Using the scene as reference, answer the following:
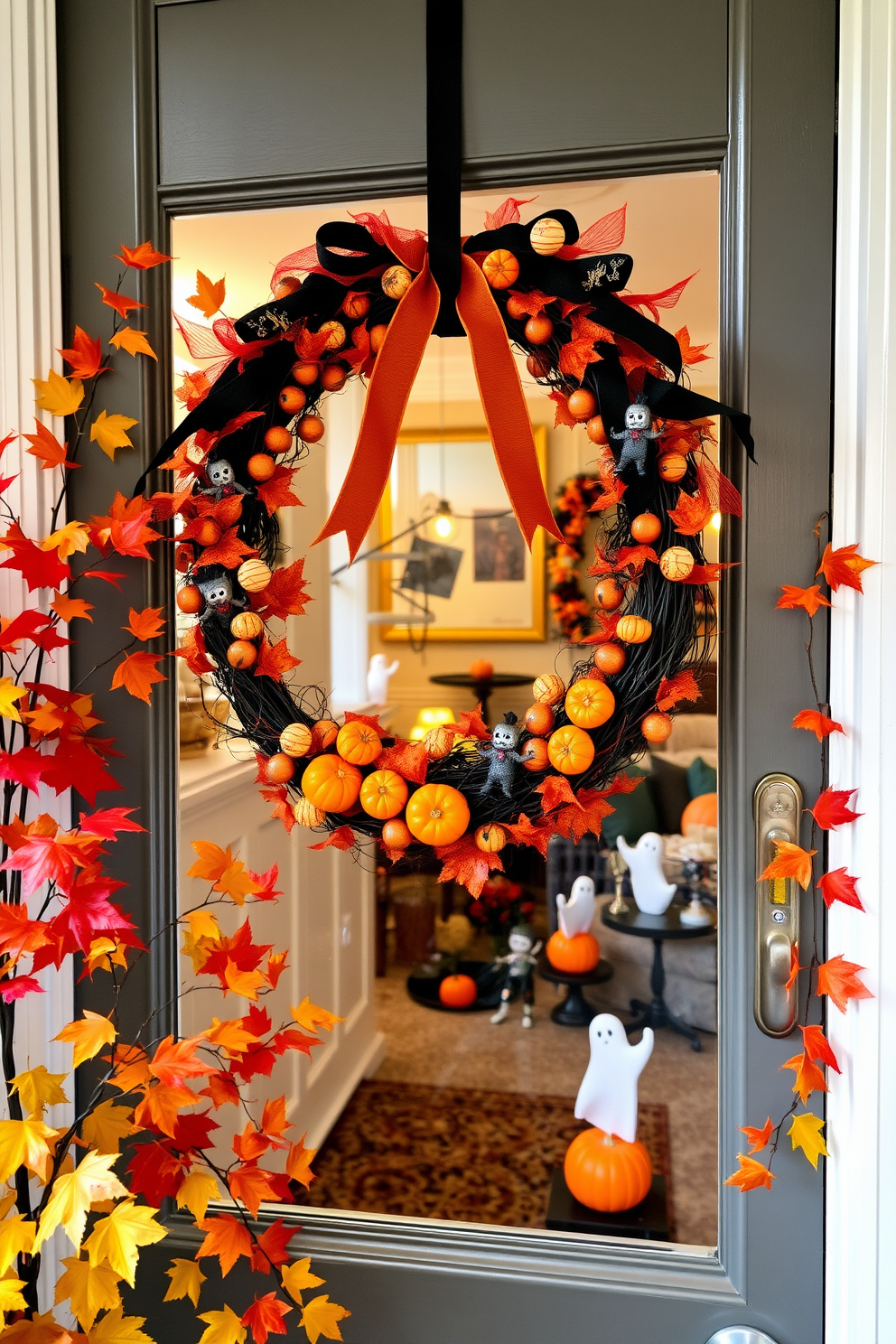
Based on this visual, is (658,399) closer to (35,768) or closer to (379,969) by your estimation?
(35,768)

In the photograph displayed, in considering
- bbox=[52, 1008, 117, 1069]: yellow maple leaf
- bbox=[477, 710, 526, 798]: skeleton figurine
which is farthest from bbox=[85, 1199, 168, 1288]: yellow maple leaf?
bbox=[477, 710, 526, 798]: skeleton figurine

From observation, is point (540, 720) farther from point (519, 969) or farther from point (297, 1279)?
point (519, 969)

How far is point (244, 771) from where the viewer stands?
1.49 meters

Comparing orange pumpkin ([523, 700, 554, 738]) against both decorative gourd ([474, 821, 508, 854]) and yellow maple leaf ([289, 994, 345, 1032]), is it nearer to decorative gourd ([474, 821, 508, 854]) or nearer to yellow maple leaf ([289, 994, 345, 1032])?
decorative gourd ([474, 821, 508, 854])

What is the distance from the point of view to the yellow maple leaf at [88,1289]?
Result: 2.79ft

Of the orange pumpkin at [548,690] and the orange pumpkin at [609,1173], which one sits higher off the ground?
the orange pumpkin at [548,690]

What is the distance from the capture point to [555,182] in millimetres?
1040

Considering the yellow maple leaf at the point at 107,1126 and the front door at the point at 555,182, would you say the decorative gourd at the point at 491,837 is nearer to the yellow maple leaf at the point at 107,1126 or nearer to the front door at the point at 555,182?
the front door at the point at 555,182

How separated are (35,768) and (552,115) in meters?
0.89

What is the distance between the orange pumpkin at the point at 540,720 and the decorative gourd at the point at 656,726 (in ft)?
0.31

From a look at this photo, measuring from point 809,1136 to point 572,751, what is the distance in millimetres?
487

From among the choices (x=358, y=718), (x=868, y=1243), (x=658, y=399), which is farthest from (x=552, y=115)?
(x=868, y=1243)

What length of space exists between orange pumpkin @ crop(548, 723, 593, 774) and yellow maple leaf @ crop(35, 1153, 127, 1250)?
0.54m

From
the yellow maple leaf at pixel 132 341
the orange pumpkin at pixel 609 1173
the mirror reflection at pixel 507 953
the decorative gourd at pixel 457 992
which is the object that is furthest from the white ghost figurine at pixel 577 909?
the yellow maple leaf at pixel 132 341
